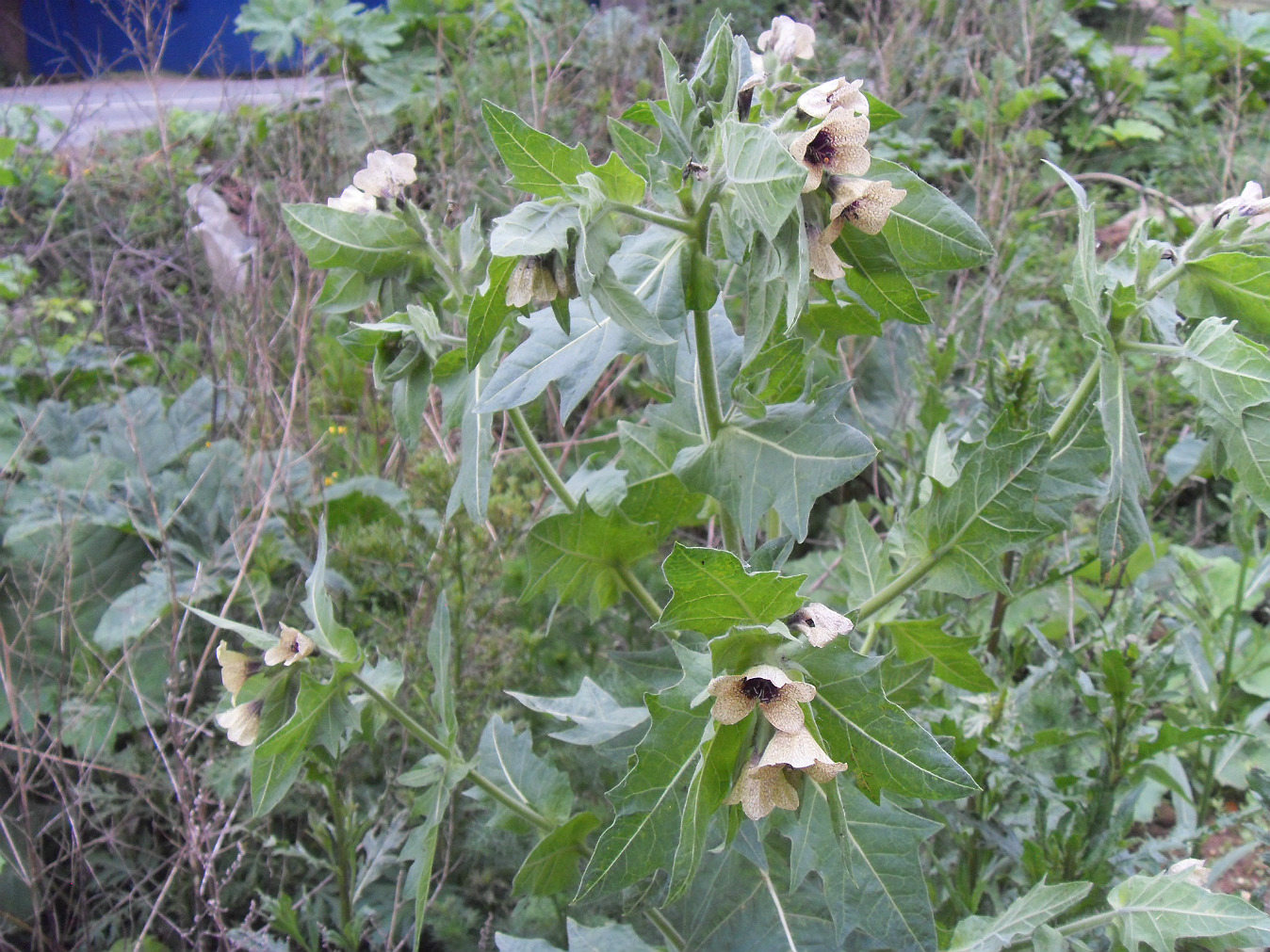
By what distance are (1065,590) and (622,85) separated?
3.36 m

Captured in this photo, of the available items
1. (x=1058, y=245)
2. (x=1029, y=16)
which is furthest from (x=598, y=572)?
(x=1029, y=16)

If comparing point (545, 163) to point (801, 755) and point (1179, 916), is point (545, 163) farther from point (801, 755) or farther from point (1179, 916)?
point (1179, 916)

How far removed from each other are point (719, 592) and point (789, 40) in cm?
86

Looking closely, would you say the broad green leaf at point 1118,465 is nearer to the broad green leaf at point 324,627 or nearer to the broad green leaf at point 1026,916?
the broad green leaf at point 1026,916

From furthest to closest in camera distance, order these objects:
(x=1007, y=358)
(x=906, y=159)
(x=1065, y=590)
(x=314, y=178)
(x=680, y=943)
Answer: (x=906, y=159)
(x=314, y=178)
(x=1065, y=590)
(x=1007, y=358)
(x=680, y=943)

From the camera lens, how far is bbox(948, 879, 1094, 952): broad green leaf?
4.42 feet

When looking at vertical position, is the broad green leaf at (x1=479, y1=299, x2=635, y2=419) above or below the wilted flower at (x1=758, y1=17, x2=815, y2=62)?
below

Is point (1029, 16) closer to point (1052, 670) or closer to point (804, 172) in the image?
point (1052, 670)

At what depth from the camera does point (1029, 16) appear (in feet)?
16.3

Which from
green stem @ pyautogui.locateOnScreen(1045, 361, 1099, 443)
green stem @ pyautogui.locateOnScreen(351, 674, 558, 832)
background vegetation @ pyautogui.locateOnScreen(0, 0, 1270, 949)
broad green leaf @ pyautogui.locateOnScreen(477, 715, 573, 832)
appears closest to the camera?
green stem @ pyautogui.locateOnScreen(1045, 361, 1099, 443)

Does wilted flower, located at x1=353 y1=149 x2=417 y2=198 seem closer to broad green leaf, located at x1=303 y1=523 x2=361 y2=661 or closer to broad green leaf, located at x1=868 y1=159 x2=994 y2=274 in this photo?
broad green leaf, located at x1=303 y1=523 x2=361 y2=661

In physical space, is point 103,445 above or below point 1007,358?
below

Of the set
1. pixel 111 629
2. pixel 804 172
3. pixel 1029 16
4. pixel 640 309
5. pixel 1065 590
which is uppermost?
pixel 804 172

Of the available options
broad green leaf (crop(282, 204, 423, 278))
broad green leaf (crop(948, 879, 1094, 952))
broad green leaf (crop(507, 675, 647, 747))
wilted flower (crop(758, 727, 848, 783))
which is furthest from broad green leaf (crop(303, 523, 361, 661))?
broad green leaf (crop(948, 879, 1094, 952))
